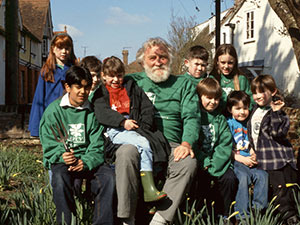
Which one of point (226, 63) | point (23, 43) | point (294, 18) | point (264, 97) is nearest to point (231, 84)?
point (226, 63)

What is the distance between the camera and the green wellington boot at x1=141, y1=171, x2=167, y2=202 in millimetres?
3289

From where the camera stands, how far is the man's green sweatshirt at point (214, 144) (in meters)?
3.78

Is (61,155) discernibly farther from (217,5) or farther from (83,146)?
(217,5)

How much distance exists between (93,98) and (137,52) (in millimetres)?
684

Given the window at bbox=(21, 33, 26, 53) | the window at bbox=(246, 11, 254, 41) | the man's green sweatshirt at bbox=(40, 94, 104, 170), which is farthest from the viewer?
the window at bbox=(21, 33, 26, 53)

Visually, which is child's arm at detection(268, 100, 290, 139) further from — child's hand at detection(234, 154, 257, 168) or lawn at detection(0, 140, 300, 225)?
lawn at detection(0, 140, 300, 225)

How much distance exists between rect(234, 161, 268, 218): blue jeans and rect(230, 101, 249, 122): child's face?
50 cm

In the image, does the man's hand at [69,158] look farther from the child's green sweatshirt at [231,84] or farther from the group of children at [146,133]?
the child's green sweatshirt at [231,84]

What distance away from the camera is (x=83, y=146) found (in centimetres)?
351

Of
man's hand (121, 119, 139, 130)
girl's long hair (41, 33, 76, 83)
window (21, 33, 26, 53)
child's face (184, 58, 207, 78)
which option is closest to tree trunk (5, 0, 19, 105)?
girl's long hair (41, 33, 76, 83)

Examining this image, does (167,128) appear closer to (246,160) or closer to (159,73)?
(159,73)

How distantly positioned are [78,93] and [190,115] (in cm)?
104

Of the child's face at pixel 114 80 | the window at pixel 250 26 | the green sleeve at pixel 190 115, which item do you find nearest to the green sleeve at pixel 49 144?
the child's face at pixel 114 80

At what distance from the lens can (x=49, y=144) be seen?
3.44 m
